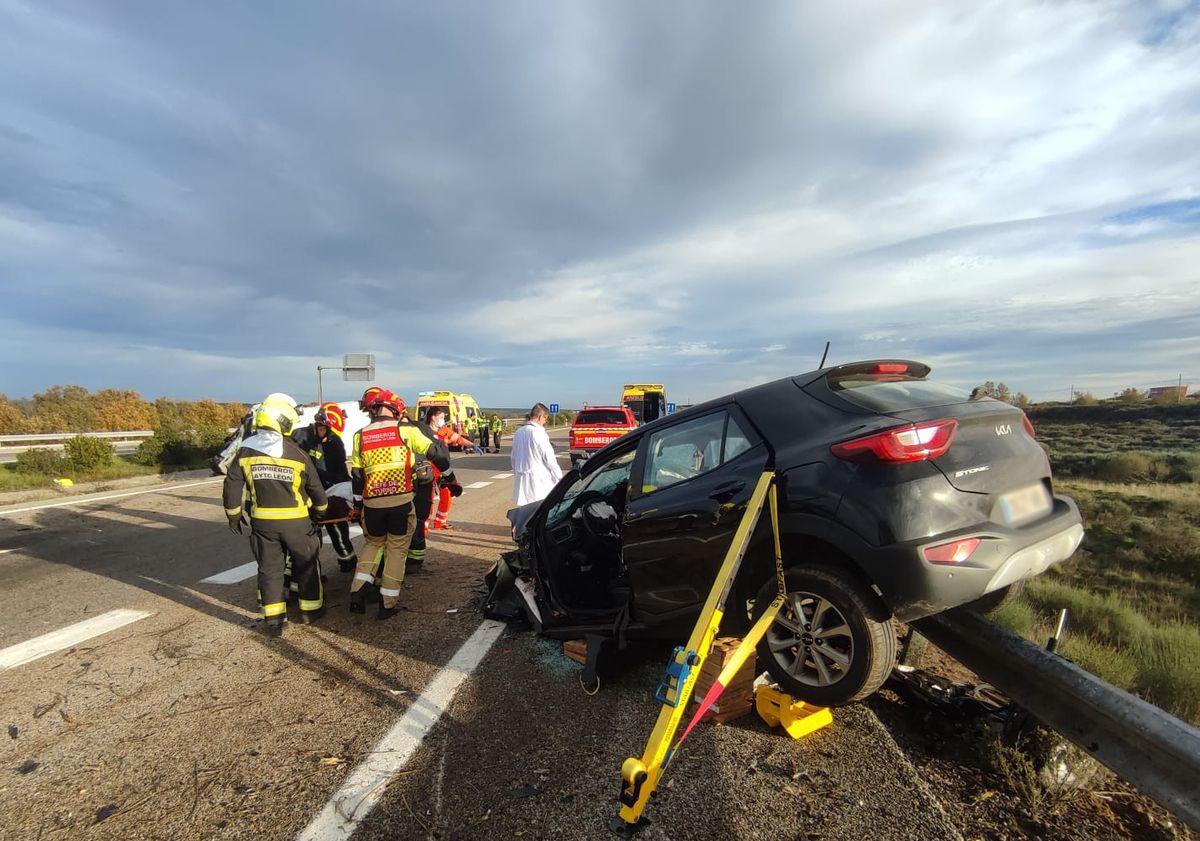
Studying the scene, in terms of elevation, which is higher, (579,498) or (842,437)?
(842,437)

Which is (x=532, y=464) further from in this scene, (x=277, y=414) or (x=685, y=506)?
(x=685, y=506)

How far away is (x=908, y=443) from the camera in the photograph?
235cm

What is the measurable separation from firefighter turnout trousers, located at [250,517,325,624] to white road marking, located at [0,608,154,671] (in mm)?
1249

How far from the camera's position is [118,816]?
2.32 m

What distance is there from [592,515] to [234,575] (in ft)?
14.2

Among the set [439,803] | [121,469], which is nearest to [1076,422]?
[439,803]

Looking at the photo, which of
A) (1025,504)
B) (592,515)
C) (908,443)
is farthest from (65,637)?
(1025,504)

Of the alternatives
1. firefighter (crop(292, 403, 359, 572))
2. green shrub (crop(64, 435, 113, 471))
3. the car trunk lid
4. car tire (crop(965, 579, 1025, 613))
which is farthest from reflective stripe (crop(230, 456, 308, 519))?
green shrub (crop(64, 435, 113, 471))

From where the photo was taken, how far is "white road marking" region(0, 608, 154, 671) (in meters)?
3.97

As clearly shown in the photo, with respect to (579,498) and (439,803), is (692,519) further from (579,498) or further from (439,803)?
(439,803)

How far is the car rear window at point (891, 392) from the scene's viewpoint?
2.62m

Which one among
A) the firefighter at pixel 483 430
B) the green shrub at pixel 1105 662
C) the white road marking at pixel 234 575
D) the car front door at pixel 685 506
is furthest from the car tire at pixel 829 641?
the firefighter at pixel 483 430

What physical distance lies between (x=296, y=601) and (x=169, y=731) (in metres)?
2.17

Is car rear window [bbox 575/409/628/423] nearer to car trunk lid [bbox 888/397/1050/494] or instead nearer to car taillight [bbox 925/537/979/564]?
car trunk lid [bbox 888/397/1050/494]
